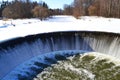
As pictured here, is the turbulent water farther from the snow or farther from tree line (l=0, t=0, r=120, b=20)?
tree line (l=0, t=0, r=120, b=20)

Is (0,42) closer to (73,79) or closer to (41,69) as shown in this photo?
(41,69)

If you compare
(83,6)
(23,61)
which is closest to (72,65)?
(23,61)

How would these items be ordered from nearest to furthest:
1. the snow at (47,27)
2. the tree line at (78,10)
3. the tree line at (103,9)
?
the snow at (47,27)
the tree line at (78,10)
the tree line at (103,9)

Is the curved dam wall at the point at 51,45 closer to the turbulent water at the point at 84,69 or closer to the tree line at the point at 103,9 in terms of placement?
the turbulent water at the point at 84,69

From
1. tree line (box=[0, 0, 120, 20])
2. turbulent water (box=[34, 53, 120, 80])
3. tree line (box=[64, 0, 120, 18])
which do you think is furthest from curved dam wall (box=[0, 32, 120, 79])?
tree line (box=[64, 0, 120, 18])

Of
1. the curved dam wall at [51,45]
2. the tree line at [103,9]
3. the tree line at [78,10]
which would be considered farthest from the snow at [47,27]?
the tree line at [103,9]

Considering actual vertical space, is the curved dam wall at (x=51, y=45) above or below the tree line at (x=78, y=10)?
below

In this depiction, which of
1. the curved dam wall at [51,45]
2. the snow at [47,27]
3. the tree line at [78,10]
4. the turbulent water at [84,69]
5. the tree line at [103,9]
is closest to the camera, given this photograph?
the turbulent water at [84,69]
